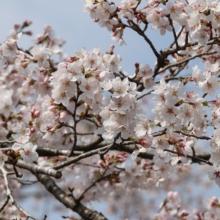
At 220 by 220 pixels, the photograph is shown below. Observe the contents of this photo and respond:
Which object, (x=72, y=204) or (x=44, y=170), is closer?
(x=44, y=170)

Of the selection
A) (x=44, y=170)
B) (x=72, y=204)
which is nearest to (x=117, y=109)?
(x=44, y=170)

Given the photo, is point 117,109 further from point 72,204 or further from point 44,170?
point 72,204

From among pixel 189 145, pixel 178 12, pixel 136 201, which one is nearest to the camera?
pixel 189 145

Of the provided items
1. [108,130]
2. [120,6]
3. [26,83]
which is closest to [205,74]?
[108,130]

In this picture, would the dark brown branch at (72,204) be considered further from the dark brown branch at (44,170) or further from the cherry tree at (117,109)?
the dark brown branch at (44,170)

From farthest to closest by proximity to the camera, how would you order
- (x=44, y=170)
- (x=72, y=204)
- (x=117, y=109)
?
(x=72, y=204) < (x=44, y=170) < (x=117, y=109)

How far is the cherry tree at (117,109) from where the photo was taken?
2.32m

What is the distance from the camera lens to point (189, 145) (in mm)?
2654

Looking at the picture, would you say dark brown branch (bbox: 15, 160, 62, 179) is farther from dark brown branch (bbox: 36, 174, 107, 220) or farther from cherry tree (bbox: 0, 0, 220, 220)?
dark brown branch (bbox: 36, 174, 107, 220)

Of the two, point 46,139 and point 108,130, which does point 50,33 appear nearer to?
point 46,139

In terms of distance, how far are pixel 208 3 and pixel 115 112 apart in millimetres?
1126

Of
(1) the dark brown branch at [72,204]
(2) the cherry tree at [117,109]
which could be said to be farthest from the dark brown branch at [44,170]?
(1) the dark brown branch at [72,204]

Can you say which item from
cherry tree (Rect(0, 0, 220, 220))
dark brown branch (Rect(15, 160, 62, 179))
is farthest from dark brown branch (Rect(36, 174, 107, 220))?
dark brown branch (Rect(15, 160, 62, 179))

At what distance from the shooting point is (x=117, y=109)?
2.25 m
